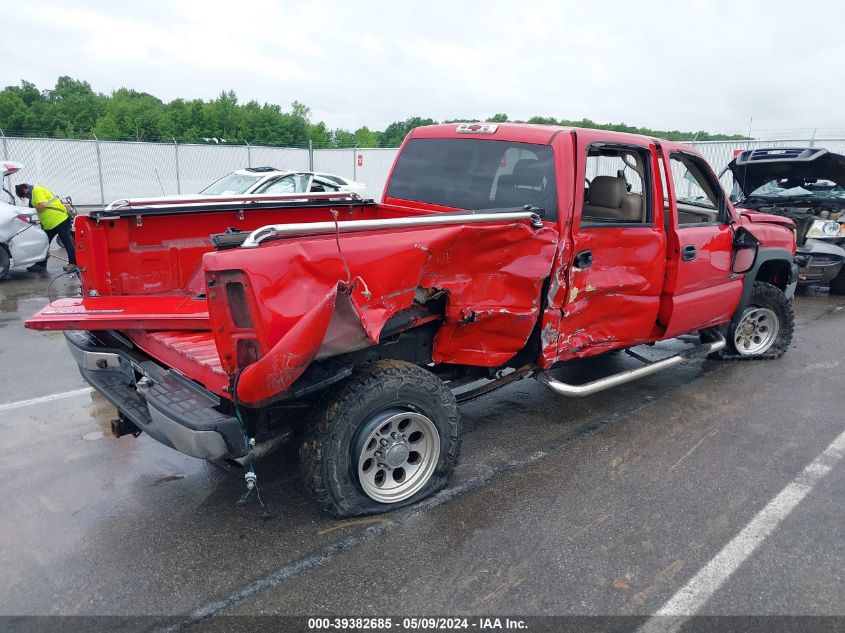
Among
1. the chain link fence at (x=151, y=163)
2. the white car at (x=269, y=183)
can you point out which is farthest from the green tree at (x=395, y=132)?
the white car at (x=269, y=183)

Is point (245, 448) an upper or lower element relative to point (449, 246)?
lower

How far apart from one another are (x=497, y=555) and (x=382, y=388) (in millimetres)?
991

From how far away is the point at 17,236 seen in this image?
33.1 ft

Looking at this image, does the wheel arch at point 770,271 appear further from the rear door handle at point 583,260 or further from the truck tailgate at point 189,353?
the truck tailgate at point 189,353

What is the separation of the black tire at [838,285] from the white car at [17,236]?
12.5 m

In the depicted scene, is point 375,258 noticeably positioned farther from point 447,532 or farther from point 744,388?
point 744,388

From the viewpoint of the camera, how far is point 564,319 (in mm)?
4176

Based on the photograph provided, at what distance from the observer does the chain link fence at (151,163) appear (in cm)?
2050

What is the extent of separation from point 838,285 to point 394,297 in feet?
31.4

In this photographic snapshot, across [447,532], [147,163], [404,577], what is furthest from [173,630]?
[147,163]

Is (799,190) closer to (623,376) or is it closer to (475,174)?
(623,376)

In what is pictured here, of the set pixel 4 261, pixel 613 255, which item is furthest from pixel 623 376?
pixel 4 261

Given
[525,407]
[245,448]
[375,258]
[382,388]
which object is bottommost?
[525,407]

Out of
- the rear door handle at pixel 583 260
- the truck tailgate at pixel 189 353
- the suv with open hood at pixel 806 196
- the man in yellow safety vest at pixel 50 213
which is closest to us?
the truck tailgate at pixel 189 353
